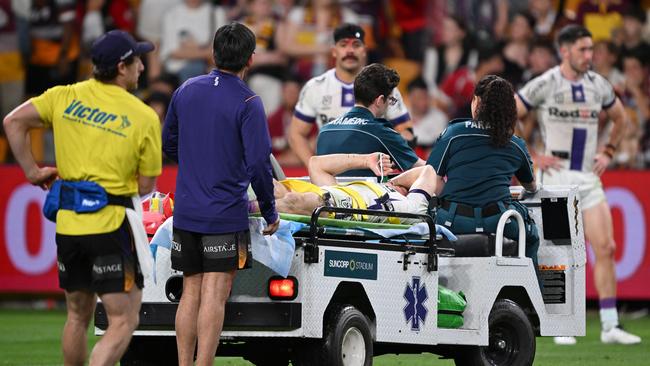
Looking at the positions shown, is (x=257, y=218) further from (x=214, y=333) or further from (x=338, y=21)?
(x=338, y=21)

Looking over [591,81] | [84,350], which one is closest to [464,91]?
[591,81]

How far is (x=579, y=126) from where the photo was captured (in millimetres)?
13422

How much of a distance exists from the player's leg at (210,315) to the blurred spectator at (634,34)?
10.9m

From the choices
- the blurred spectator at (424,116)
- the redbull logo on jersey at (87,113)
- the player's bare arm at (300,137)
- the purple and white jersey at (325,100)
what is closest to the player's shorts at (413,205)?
the redbull logo on jersey at (87,113)

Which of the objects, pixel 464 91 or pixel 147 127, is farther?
pixel 464 91

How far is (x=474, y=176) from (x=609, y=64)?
8.36 metres

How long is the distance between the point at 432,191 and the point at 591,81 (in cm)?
454

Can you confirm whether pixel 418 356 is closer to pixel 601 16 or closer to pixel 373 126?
pixel 373 126

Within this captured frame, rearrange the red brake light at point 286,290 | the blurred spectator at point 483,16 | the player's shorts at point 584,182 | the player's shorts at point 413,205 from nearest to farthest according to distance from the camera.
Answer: the red brake light at point 286,290 → the player's shorts at point 413,205 → the player's shorts at point 584,182 → the blurred spectator at point 483,16

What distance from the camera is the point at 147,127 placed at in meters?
7.10

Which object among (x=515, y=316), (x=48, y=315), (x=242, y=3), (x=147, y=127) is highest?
(x=242, y=3)

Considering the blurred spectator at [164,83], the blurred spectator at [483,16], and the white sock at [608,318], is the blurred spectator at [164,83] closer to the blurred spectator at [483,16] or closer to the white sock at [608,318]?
the blurred spectator at [483,16]

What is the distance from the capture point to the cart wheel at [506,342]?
952cm

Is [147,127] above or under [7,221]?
above
